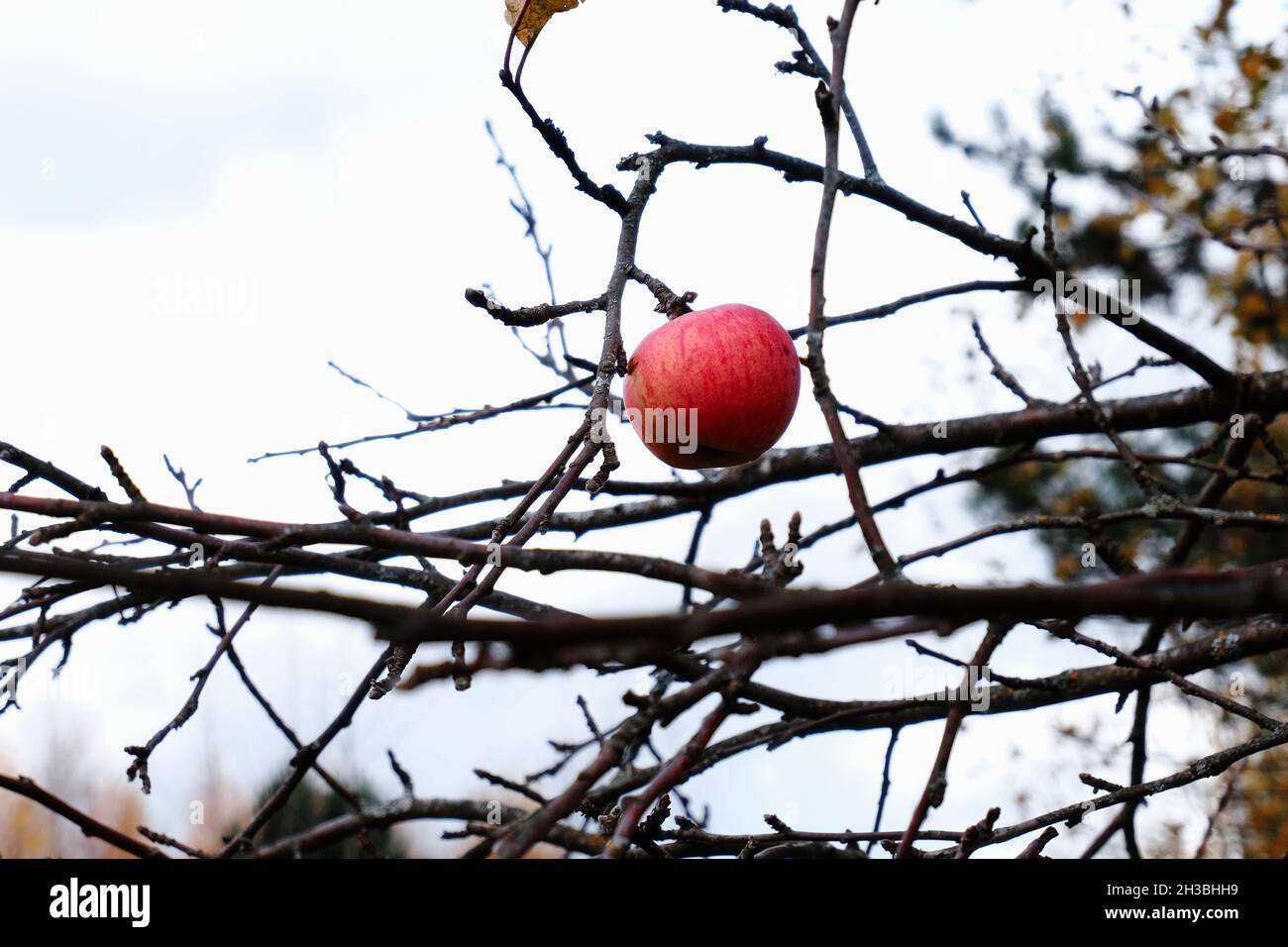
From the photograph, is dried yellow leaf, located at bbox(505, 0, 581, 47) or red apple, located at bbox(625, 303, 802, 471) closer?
dried yellow leaf, located at bbox(505, 0, 581, 47)

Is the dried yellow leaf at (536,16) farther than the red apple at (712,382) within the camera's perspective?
No

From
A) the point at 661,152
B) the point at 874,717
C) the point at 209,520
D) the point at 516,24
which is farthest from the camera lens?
the point at 874,717

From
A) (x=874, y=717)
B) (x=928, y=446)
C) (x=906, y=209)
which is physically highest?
(x=906, y=209)

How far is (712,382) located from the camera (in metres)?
1.81

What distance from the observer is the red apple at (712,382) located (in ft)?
5.97

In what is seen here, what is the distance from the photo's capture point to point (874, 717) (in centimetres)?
223

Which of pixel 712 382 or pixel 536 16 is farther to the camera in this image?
pixel 712 382

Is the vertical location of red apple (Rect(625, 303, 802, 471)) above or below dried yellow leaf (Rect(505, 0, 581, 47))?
below

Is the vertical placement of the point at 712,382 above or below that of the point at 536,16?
below

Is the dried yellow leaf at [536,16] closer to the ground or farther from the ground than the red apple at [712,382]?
farther from the ground

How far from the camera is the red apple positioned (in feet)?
5.97

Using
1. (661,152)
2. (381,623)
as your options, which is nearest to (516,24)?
(661,152)
